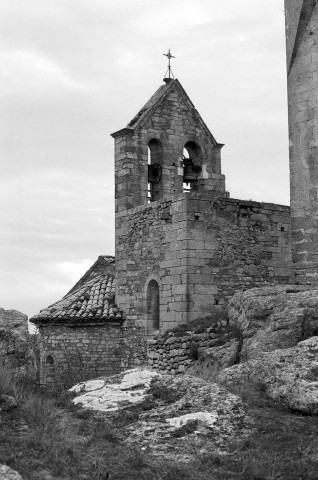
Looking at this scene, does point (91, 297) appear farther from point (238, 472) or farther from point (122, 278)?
point (238, 472)

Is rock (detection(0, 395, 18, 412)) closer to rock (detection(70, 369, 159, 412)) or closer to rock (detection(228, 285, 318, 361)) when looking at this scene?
rock (detection(70, 369, 159, 412))

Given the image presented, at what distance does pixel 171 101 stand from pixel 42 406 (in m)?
14.1

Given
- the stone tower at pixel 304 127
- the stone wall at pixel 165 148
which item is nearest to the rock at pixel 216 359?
the stone tower at pixel 304 127

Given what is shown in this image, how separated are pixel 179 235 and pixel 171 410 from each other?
9299mm

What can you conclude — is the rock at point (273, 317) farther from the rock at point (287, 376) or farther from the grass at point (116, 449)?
the grass at point (116, 449)

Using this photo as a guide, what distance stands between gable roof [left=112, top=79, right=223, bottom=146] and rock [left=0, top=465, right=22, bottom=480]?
47.6 ft

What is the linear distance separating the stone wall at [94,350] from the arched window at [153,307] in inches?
13.8

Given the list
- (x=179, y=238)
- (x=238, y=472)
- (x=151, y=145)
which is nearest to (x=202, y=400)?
(x=238, y=472)

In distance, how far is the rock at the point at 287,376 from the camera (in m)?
7.62

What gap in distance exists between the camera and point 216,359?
12.8 metres

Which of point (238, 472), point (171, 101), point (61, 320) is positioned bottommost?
point (238, 472)

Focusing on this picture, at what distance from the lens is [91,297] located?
1991cm

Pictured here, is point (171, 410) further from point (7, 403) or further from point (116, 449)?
point (7, 403)

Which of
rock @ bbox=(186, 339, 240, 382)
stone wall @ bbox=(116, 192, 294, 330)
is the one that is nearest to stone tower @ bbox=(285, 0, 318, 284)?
stone wall @ bbox=(116, 192, 294, 330)
